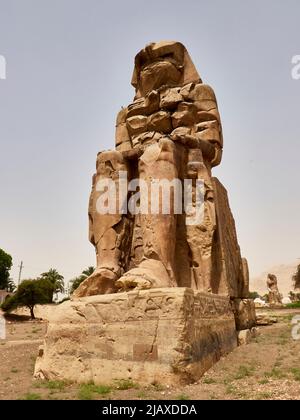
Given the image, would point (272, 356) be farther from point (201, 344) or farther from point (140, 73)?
point (140, 73)

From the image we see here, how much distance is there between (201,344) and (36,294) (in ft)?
92.2

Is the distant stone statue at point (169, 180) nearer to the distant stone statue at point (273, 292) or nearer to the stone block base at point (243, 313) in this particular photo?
the stone block base at point (243, 313)

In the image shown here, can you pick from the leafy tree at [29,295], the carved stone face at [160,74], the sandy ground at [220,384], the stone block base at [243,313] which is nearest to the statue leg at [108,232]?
the sandy ground at [220,384]

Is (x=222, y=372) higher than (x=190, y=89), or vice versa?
(x=190, y=89)

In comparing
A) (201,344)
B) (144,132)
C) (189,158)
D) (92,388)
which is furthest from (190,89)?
(92,388)

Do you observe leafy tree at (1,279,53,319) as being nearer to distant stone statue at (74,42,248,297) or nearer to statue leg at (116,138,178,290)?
distant stone statue at (74,42,248,297)

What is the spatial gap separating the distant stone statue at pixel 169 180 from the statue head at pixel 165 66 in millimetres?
16

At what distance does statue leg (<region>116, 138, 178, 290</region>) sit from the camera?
462cm

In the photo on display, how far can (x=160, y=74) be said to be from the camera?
23.2 feet

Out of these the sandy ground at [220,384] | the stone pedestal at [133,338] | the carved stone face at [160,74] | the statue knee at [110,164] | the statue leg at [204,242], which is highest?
the carved stone face at [160,74]

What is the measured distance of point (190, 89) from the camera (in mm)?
6820

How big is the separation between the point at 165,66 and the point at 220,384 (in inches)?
199

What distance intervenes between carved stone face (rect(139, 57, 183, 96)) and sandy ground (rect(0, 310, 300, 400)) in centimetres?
447

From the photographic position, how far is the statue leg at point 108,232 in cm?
520
